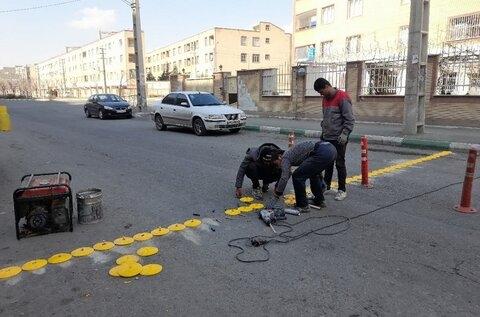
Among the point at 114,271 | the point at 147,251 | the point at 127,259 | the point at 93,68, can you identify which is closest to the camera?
the point at 114,271

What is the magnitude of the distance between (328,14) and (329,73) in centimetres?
2300

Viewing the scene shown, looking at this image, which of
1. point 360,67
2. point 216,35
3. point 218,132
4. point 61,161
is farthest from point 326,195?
point 216,35

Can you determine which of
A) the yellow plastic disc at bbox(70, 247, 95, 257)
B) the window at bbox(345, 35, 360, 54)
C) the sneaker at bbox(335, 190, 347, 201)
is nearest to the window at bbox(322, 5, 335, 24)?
the window at bbox(345, 35, 360, 54)

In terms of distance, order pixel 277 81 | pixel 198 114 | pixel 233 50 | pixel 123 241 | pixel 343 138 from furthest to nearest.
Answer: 1. pixel 233 50
2. pixel 277 81
3. pixel 198 114
4. pixel 343 138
5. pixel 123 241

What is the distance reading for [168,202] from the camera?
6.25m

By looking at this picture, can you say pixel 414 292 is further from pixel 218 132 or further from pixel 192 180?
pixel 218 132

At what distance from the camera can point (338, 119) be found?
6.13m

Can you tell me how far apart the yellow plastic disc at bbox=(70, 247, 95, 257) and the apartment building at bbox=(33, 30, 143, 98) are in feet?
207

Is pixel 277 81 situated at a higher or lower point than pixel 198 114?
higher

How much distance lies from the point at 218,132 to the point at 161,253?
1174 cm

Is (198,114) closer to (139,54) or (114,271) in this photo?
(114,271)

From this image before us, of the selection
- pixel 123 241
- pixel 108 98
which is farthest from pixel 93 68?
pixel 123 241

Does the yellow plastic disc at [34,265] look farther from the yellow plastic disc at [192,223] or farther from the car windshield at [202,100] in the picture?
the car windshield at [202,100]

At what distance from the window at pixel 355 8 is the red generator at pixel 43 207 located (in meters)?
35.5
